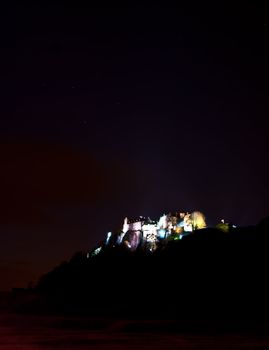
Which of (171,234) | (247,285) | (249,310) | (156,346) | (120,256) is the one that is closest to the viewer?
(156,346)

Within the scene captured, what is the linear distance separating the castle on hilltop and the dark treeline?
36.0 feet

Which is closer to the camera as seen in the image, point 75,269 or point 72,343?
point 72,343

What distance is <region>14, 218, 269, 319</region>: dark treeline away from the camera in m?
62.5

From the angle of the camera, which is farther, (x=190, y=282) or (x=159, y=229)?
(x=159, y=229)

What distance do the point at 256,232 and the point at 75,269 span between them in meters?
61.9

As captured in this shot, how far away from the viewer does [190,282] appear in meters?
70.0

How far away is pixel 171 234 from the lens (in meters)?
106

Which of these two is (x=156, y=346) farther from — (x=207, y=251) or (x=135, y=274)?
(x=135, y=274)

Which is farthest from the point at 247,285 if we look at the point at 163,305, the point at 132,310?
the point at 132,310

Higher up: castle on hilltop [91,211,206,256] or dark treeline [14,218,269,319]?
castle on hilltop [91,211,206,256]

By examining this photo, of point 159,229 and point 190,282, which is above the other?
point 159,229

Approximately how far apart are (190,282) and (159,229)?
40.9m

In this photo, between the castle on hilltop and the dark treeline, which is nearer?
the dark treeline

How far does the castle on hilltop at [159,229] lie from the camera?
105500mm
